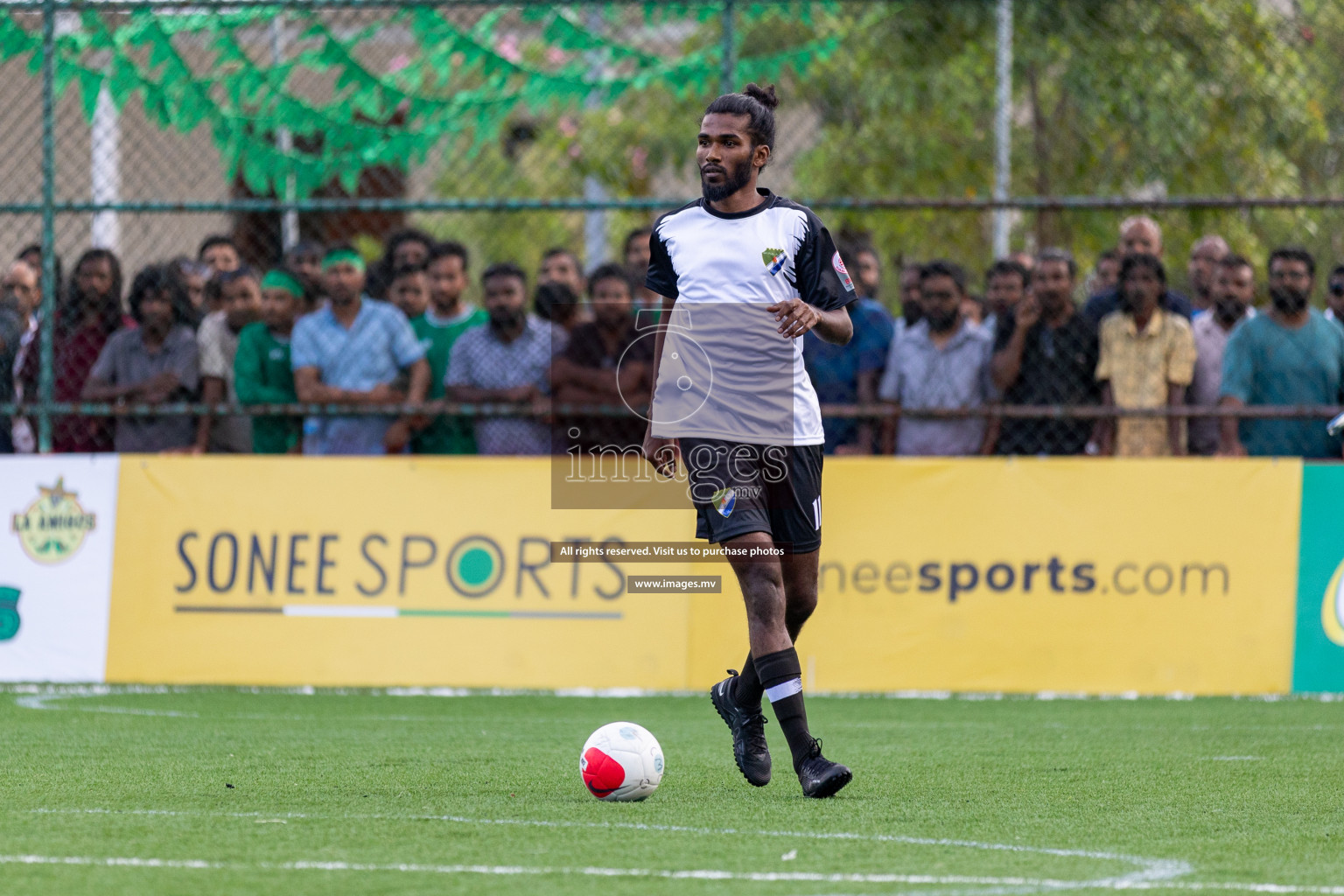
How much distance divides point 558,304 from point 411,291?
103cm

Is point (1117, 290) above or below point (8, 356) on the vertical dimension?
above

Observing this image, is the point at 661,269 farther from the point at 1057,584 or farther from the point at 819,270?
the point at 1057,584


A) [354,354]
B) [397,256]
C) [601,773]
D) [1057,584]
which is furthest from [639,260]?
[601,773]

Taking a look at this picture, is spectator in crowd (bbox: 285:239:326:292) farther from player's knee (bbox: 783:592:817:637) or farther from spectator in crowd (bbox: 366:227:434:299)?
player's knee (bbox: 783:592:817:637)

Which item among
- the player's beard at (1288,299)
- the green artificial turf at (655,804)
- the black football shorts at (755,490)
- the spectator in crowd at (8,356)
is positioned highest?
the player's beard at (1288,299)

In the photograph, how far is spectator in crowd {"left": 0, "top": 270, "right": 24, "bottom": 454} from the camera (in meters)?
10.5

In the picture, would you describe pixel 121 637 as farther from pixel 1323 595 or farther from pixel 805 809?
pixel 1323 595

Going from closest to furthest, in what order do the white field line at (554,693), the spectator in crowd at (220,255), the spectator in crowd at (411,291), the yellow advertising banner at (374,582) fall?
the white field line at (554,693), the yellow advertising banner at (374,582), the spectator in crowd at (411,291), the spectator in crowd at (220,255)

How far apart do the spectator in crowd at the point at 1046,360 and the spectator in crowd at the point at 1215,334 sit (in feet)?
2.04

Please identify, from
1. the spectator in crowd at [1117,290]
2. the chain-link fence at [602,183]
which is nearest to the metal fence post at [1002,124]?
the chain-link fence at [602,183]

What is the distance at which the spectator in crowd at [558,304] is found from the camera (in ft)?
34.0

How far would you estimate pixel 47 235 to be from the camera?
10.3m

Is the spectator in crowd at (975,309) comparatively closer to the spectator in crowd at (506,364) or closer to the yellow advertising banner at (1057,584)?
the yellow advertising banner at (1057,584)

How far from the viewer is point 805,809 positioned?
5.43 metres
